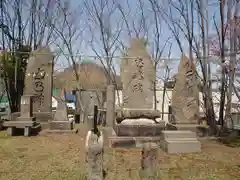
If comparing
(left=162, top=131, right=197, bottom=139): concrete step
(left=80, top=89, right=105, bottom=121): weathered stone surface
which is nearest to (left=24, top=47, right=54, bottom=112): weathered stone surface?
(left=80, top=89, right=105, bottom=121): weathered stone surface

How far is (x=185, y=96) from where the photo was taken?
A: 1029 cm

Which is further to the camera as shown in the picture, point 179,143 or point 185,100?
point 185,100

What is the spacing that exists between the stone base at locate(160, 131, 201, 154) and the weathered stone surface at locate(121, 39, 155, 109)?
5.25ft

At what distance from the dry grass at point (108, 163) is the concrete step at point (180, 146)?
0.26 m

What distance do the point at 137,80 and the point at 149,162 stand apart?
442 centimetres

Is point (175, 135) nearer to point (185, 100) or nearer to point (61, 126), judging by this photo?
point (185, 100)

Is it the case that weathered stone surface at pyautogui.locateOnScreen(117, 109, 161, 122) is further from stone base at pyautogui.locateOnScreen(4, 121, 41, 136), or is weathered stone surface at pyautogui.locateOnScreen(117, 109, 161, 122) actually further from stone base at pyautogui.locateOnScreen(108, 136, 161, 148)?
stone base at pyautogui.locateOnScreen(4, 121, 41, 136)

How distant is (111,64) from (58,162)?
1390 cm

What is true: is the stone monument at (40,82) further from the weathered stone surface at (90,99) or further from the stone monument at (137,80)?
the stone monument at (137,80)

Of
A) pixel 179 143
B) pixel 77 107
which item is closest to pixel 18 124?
pixel 179 143

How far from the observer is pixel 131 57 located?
9164 mm

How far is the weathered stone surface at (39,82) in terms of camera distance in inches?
506

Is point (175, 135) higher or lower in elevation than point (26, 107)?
lower

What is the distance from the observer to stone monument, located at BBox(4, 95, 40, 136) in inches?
407
